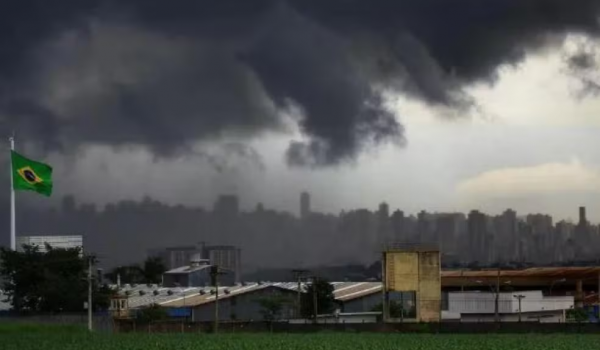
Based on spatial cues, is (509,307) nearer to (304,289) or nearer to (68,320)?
(304,289)

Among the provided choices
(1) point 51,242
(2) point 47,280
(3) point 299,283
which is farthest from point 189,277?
(3) point 299,283

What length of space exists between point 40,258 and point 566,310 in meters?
67.1

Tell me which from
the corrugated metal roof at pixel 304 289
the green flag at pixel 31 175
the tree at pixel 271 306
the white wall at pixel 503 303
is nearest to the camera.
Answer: the green flag at pixel 31 175

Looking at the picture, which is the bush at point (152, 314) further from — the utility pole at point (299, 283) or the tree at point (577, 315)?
the tree at point (577, 315)

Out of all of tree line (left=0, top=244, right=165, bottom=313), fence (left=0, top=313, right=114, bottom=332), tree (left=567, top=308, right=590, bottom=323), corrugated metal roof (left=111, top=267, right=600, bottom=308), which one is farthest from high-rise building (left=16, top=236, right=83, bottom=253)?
tree (left=567, top=308, right=590, bottom=323)

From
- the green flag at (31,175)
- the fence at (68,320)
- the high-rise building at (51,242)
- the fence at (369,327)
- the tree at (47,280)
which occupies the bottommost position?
the fence at (369,327)

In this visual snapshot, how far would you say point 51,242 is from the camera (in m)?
162

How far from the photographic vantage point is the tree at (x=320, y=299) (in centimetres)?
13175

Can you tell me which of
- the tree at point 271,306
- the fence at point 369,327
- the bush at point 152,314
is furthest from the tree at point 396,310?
the bush at point 152,314

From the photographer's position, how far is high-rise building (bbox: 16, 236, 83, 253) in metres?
147

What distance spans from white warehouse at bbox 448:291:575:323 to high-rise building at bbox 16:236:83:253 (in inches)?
2106

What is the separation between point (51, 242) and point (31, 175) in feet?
238

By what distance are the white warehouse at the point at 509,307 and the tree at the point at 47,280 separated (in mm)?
43758

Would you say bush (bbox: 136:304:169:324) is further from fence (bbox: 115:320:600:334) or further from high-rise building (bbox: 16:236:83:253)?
high-rise building (bbox: 16:236:83:253)
